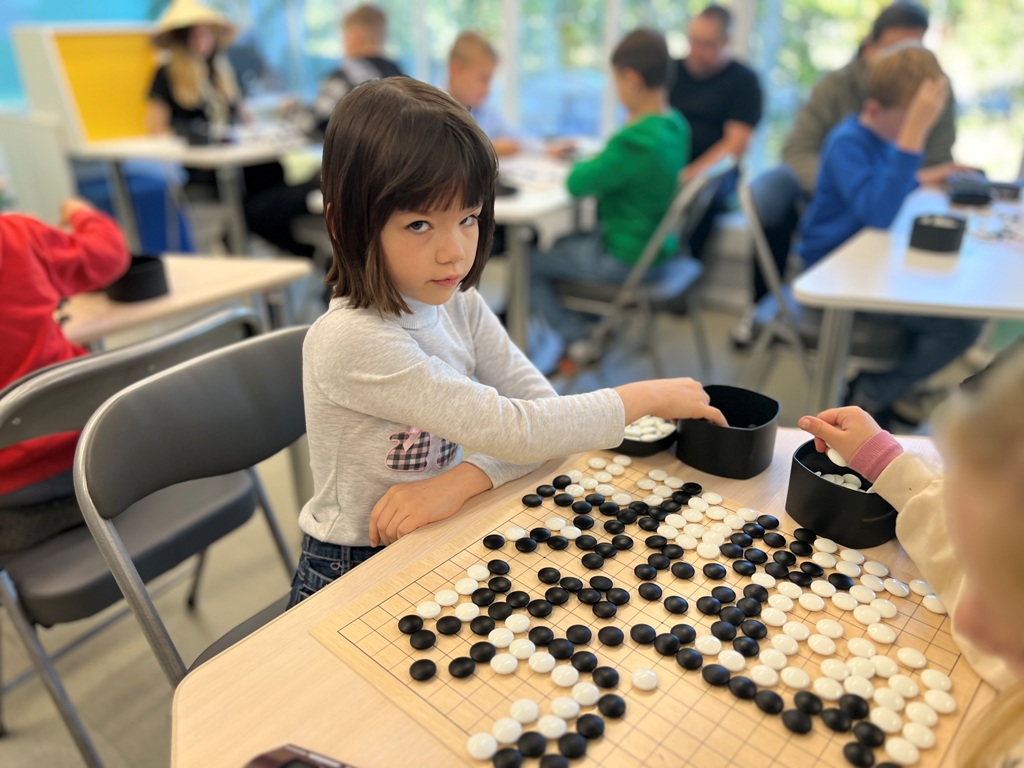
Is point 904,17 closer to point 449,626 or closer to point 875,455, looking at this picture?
point 875,455

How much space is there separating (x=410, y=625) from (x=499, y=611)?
0.08m

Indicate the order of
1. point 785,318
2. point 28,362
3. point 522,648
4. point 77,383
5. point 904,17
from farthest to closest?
point 904,17 < point 785,318 < point 28,362 < point 77,383 < point 522,648

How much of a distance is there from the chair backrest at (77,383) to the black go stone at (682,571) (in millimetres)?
890

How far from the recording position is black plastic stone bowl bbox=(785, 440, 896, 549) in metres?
0.80

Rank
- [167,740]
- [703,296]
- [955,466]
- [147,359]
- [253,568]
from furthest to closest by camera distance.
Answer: [703,296] → [253,568] → [167,740] → [147,359] → [955,466]

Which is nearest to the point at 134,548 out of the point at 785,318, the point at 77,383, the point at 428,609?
the point at 77,383

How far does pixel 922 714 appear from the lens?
597 millimetres

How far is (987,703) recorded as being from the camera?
615 mm

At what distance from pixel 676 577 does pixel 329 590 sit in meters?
0.35

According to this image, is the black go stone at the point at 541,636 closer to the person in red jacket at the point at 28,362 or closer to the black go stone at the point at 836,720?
the black go stone at the point at 836,720

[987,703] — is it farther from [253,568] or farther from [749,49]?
[749,49]

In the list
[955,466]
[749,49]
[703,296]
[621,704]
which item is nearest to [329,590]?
[621,704]

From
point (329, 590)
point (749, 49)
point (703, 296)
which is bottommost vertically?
point (703, 296)

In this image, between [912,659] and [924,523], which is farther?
[924,523]
